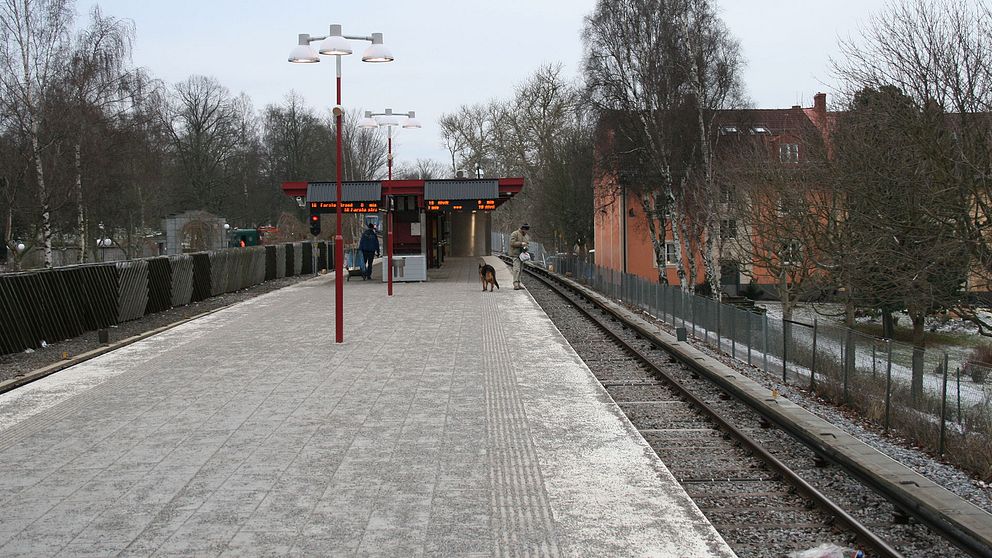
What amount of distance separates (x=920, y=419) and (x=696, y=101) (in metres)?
25.8

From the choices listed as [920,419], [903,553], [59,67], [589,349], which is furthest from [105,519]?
[59,67]

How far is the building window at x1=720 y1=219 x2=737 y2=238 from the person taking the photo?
3472 centimetres

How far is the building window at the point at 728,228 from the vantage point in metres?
34.7

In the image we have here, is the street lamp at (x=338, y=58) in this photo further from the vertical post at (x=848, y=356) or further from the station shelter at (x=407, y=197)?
the station shelter at (x=407, y=197)

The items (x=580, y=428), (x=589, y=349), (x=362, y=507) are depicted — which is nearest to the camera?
(x=362, y=507)

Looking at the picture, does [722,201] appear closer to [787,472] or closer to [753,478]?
[753,478]

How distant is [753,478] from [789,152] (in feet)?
87.5

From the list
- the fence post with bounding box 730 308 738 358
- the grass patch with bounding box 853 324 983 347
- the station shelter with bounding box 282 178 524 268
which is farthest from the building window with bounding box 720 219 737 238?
the fence post with bounding box 730 308 738 358

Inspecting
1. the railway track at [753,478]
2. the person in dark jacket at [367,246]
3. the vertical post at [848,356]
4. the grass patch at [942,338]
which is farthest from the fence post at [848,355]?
the person in dark jacket at [367,246]

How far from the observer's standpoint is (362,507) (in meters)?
7.07

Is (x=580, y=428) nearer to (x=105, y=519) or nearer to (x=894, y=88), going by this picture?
(x=105, y=519)

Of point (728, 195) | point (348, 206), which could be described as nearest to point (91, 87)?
point (348, 206)

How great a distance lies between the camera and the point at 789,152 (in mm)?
33562

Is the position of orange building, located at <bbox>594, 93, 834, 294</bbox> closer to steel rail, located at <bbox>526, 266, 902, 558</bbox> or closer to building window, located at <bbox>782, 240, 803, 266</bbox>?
building window, located at <bbox>782, 240, 803, 266</bbox>
